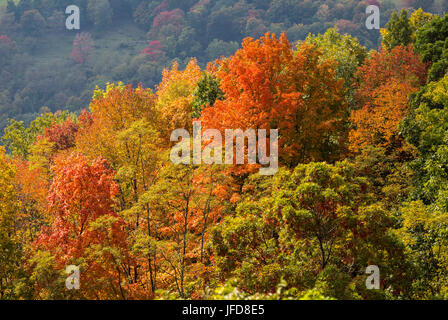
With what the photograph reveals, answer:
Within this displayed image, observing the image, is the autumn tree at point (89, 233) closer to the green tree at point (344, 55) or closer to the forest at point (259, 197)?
the forest at point (259, 197)

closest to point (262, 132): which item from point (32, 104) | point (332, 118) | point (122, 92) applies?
point (332, 118)

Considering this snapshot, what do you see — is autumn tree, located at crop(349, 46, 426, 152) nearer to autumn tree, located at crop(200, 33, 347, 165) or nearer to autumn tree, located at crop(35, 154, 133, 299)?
autumn tree, located at crop(200, 33, 347, 165)

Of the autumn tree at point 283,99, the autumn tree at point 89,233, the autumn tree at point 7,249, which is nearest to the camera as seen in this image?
the autumn tree at point 7,249

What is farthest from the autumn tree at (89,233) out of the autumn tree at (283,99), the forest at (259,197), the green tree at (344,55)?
the green tree at (344,55)

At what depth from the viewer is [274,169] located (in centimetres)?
2669

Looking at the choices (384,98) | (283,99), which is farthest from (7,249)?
(384,98)

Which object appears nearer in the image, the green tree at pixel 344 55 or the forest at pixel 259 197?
the forest at pixel 259 197

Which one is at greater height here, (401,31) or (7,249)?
(401,31)

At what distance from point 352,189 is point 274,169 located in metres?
8.67

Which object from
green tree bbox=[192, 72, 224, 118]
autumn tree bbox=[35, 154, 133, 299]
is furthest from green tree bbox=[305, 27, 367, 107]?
autumn tree bbox=[35, 154, 133, 299]

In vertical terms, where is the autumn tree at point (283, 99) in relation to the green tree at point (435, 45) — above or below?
below

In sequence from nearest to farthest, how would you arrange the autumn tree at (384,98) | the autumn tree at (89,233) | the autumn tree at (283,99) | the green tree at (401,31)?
1. the autumn tree at (89,233)
2. the autumn tree at (283,99)
3. the autumn tree at (384,98)
4. the green tree at (401,31)

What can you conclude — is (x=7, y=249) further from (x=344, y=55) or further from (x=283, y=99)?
(x=344, y=55)
